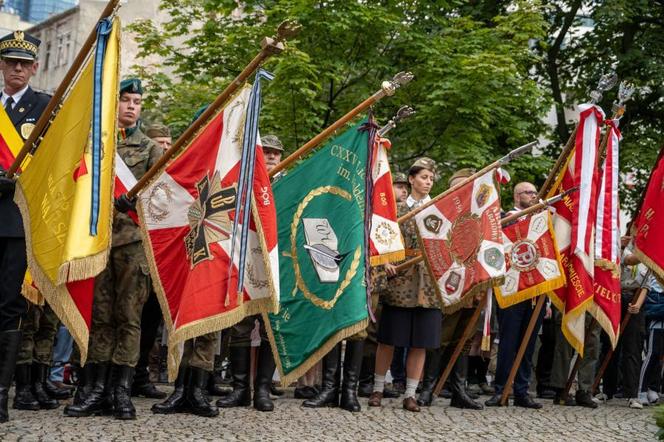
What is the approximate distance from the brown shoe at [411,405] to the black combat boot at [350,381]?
1.60ft

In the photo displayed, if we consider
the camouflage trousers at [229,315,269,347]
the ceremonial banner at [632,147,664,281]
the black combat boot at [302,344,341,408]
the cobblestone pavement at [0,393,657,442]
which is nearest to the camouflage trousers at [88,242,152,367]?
the cobblestone pavement at [0,393,657,442]

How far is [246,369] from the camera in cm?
870

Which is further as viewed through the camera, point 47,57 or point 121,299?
point 47,57

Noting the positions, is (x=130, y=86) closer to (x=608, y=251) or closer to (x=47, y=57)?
Answer: (x=608, y=251)

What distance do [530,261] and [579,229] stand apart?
550 mm

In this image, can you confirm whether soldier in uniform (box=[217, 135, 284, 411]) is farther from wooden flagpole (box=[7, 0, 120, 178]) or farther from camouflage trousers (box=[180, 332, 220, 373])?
wooden flagpole (box=[7, 0, 120, 178])

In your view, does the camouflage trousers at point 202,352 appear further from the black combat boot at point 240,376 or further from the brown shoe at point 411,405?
the brown shoe at point 411,405

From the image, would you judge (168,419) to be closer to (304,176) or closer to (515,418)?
(304,176)

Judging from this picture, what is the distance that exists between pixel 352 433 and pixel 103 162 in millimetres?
2590

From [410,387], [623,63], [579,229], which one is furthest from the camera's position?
[623,63]

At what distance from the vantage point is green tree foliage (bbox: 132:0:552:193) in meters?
17.3

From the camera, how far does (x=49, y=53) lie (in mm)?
50750

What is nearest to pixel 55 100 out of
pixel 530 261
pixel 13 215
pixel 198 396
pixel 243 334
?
pixel 13 215

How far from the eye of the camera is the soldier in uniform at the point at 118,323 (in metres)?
7.47
